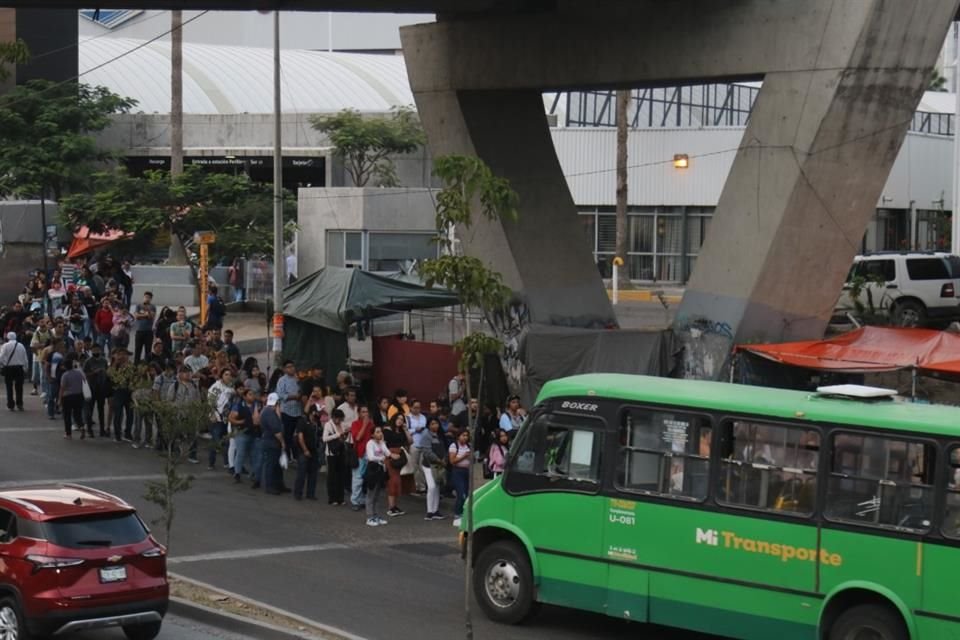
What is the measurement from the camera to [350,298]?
27.3 m

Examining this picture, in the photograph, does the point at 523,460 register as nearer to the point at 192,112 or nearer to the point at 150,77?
the point at 192,112

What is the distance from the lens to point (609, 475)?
47.8 ft

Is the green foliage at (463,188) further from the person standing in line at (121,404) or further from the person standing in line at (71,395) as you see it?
the person standing in line at (71,395)

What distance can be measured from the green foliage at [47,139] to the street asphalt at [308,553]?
26.6m

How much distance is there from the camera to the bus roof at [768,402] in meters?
12.9

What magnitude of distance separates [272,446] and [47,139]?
33.0 m

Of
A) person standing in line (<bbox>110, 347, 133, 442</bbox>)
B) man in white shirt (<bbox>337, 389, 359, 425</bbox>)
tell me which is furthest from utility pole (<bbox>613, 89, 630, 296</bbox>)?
man in white shirt (<bbox>337, 389, 359, 425</bbox>)

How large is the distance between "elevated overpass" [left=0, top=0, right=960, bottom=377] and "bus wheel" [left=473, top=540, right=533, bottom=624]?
9123 millimetres

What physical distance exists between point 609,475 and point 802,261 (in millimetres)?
9249

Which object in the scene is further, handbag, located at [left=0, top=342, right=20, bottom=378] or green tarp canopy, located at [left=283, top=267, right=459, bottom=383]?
handbag, located at [left=0, top=342, right=20, bottom=378]

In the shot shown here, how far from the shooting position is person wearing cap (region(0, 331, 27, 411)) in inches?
1129

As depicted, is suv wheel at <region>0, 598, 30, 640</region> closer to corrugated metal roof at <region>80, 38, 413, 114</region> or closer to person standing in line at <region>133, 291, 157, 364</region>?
person standing in line at <region>133, 291, 157, 364</region>

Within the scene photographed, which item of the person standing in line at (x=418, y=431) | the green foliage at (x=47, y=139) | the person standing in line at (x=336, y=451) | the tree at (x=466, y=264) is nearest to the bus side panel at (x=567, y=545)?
the tree at (x=466, y=264)

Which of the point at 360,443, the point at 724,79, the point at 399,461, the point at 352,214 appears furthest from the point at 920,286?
the point at 352,214
